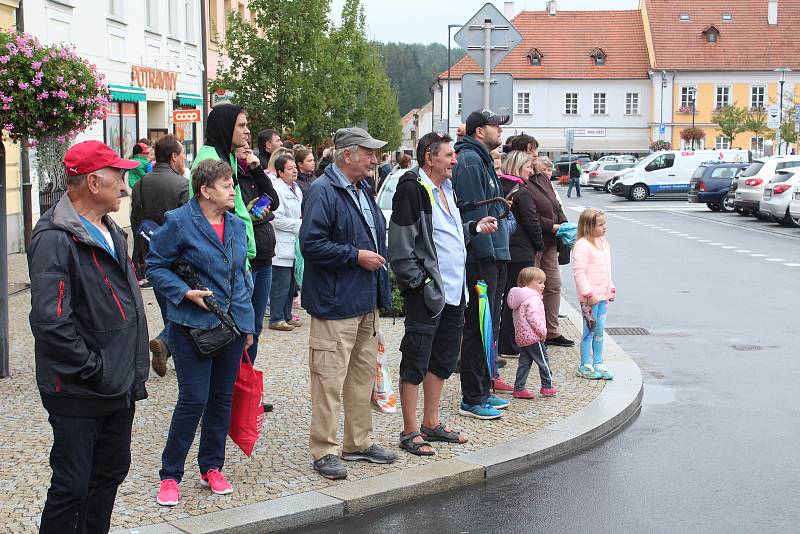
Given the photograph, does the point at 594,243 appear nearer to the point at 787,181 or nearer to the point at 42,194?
the point at 42,194

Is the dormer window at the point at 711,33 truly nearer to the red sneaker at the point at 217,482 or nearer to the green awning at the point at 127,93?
the green awning at the point at 127,93

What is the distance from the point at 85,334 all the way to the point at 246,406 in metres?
1.79

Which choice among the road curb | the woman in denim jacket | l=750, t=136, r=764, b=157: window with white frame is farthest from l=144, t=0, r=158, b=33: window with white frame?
l=750, t=136, r=764, b=157: window with white frame

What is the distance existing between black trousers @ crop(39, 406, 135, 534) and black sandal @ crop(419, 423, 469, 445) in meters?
2.81

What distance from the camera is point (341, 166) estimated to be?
638cm

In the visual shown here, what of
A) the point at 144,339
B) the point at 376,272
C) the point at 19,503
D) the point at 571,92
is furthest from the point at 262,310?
the point at 571,92

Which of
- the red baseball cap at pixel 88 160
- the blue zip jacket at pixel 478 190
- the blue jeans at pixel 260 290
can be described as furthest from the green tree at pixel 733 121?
the red baseball cap at pixel 88 160

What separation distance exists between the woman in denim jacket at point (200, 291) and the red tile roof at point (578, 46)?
265 ft

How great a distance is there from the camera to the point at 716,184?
37.3 meters

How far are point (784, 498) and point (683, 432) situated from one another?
161cm

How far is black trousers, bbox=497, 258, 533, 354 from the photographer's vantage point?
9641 mm

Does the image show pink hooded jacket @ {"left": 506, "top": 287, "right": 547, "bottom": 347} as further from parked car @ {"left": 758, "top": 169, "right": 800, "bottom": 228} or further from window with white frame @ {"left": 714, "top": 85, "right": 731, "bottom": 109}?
window with white frame @ {"left": 714, "top": 85, "right": 731, "bottom": 109}

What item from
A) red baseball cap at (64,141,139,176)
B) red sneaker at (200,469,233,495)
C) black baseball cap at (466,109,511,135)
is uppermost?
black baseball cap at (466,109,511,135)

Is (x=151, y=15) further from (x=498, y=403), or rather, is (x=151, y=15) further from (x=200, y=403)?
(x=200, y=403)
